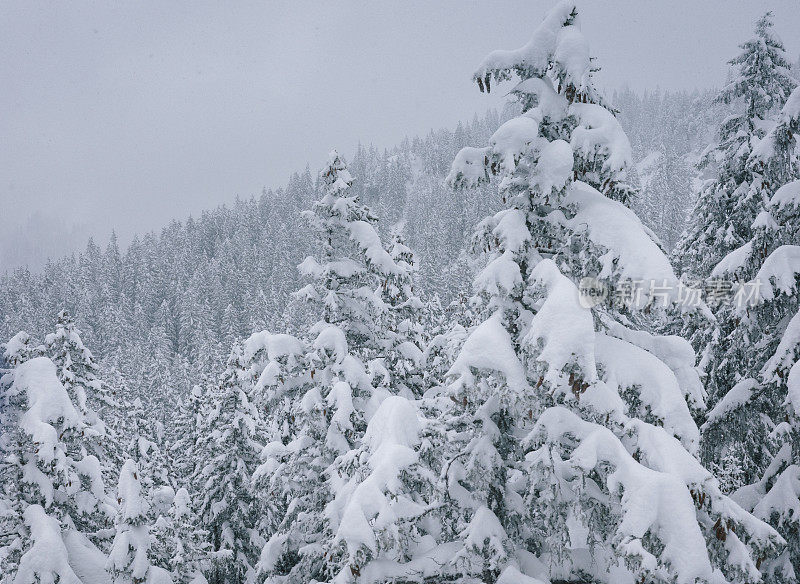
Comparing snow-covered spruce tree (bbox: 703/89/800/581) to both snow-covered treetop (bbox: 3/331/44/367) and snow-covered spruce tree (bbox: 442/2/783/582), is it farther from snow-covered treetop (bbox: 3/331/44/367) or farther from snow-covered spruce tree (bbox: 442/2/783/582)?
snow-covered treetop (bbox: 3/331/44/367)

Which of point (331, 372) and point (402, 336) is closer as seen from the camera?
point (331, 372)

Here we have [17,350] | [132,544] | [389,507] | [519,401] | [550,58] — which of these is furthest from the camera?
[17,350]

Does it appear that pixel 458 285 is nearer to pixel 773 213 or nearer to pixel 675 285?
pixel 773 213

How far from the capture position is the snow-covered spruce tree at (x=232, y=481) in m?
19.1

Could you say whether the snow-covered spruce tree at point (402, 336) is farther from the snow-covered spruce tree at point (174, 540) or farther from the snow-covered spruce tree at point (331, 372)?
the snow-covered spruce tree at point (174, 540)

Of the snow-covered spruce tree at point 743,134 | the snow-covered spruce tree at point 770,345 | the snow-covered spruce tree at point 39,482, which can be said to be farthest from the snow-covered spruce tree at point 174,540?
the snow-covered spruce tree at point 743,134

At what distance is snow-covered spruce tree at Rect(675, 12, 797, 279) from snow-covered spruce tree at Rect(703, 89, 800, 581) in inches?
32.0

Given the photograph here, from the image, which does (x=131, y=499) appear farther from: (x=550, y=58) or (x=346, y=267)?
(x=550, y=58)

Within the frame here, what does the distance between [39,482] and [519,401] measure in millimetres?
9444

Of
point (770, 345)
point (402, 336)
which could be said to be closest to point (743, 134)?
point (770, 345)

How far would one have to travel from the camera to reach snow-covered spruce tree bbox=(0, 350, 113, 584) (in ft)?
30.7

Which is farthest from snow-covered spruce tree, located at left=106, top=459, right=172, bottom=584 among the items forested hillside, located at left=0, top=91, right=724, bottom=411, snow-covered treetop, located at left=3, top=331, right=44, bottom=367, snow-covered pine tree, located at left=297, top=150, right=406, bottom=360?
forested hillside, located at left=0, top=91, right=724, bottom=411

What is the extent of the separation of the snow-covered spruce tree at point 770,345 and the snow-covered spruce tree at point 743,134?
81 centimetres

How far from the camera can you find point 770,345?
10312 mm
